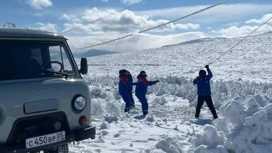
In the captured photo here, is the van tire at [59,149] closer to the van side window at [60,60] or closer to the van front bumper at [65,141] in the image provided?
the van front bumper at [65,141]

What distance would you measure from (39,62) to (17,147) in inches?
58.3

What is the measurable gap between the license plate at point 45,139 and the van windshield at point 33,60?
904 millimetres

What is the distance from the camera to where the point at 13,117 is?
439 cm

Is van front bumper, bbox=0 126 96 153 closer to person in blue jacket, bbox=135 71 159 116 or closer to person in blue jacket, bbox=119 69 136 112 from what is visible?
person in blue jacket, bbox=135 71 159 116

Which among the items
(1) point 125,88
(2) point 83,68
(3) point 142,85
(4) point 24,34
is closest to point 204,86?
(3) point 142,85

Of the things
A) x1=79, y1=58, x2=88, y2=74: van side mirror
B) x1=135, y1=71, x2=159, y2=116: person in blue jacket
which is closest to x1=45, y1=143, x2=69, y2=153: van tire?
x1=79, y1=58, x2=88, y2=74: van side mirror

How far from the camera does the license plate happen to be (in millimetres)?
4488

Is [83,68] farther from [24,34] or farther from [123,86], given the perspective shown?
→ [123,86]

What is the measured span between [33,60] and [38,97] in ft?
2.50

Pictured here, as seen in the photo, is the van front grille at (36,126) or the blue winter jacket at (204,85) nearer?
the van front grille at (36,126)

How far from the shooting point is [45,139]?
462 cm

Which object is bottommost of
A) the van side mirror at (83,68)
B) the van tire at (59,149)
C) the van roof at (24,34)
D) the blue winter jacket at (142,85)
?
the van tire at (59,149)

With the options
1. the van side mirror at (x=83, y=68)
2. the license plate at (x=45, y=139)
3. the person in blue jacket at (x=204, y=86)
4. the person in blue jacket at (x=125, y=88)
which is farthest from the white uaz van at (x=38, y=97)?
the person in blue jacket at (x=125, y=88)

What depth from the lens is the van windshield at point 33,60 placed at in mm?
4738
